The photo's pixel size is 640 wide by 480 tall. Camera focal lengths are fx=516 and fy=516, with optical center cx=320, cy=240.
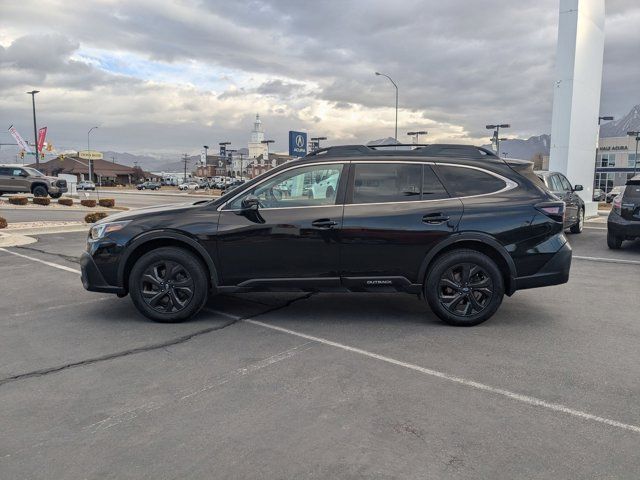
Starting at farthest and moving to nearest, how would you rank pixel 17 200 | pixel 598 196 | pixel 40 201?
1. pixel 598 196
2. pixel 40 201
3. pixel 17 200

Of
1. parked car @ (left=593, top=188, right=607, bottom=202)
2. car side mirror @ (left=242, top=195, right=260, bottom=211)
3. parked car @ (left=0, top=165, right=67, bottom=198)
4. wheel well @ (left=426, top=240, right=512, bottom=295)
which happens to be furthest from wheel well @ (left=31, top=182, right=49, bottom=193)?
parked car @ (left=593, top=188, right=607, bottom=202)

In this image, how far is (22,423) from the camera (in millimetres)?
3393

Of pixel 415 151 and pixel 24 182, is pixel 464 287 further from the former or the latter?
pixel 24 182

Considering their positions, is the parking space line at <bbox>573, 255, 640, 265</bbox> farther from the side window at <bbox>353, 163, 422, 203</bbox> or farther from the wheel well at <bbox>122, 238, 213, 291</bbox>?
the wheel well at <bbox>122, 238, 213, 291</bbox>

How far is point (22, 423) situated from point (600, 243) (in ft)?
41.2

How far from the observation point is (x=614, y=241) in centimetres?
1110

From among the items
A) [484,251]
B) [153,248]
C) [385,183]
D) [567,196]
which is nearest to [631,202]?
[567,196]

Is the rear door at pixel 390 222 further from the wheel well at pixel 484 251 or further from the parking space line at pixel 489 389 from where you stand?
the parking space line at pixel 489 389

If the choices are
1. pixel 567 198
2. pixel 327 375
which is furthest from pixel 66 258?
pixel 567 198

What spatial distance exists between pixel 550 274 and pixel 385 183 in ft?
6.58

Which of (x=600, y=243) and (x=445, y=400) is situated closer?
(x=445, y=400)

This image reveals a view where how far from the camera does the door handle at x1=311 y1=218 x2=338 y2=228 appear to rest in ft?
17.6

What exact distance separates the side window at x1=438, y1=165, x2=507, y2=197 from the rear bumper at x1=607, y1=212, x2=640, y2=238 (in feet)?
21.5

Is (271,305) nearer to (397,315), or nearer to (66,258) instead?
(397,315)
